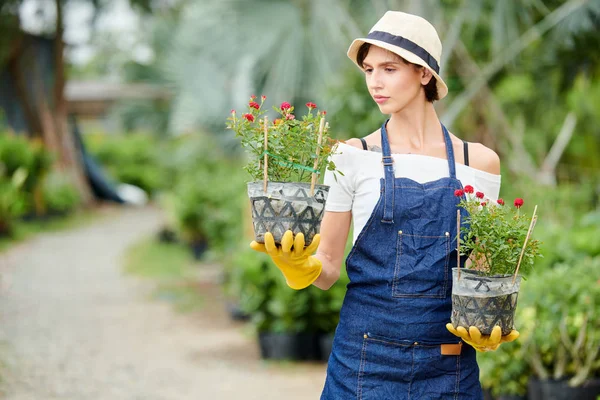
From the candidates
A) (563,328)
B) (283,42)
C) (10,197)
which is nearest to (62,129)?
(10,197)

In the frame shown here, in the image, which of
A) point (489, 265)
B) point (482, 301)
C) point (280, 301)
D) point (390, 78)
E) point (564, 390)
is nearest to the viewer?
point (482, 301)

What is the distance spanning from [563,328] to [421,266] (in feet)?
6.25

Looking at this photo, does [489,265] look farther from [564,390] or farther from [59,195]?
[59,195]

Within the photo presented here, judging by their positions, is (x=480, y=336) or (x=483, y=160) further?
(x=483, y=160)

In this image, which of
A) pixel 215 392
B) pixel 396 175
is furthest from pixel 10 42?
pixel 396 175

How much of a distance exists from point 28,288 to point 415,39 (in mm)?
8030

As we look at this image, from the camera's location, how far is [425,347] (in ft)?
7.00

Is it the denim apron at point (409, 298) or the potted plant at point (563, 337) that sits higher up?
the denim apron at point (409, 298)

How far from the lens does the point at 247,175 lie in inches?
90.7

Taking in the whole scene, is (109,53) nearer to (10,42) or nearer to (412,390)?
(10,42)

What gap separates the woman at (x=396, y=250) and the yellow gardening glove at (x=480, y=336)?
0.40 ft

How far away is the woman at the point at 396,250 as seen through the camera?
213cm

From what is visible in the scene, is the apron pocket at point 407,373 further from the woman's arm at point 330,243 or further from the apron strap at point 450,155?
the apron strap at point 450,155

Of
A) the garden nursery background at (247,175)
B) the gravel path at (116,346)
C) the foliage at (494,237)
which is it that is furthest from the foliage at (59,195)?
the foliage at (494,237)
